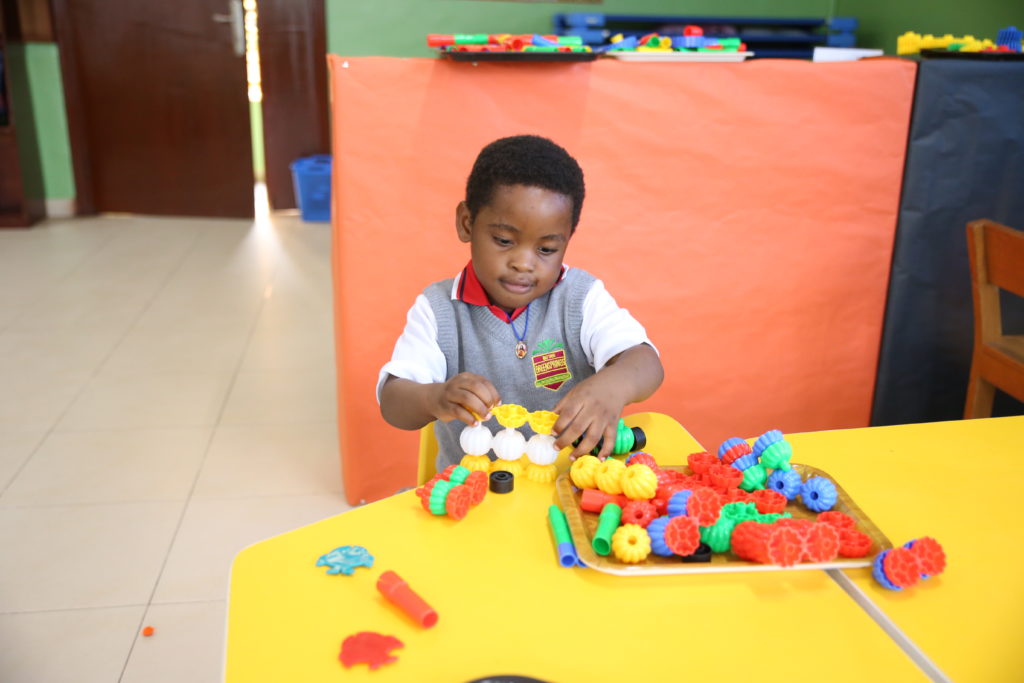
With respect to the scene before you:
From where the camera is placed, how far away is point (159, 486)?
231 centimetres

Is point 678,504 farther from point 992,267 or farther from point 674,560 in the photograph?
point 992,267

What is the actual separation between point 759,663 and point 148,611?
147 centimetres

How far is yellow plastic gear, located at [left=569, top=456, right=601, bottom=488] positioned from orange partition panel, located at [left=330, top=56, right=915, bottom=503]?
1085 mm

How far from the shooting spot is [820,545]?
846 mm

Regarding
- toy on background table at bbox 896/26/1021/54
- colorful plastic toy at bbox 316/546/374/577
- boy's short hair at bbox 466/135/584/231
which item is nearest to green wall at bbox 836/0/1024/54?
toy on background table at bbox 896/26/1021/54

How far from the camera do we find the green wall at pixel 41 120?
5.31 m

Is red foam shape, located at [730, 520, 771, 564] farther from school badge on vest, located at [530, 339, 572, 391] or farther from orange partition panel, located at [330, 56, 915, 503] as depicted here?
orange partition panel, located at [330, 56, 915, 503]

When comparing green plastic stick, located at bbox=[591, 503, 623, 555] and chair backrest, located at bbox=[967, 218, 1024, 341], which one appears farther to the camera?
chair backrest, located at bbox=[967, 218, 1024, 341]

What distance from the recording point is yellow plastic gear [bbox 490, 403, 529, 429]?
3.36ft

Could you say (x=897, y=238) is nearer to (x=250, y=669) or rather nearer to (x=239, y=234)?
(x=250, y=669)

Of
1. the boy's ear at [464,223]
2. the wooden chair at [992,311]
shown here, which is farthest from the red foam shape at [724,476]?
the wooden chair at [992,311]

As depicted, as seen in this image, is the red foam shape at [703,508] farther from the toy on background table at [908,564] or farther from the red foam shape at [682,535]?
the toy on background table at [908,564]

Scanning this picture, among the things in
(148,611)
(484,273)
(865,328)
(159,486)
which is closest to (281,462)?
(159,486)

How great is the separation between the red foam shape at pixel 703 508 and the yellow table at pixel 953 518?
14 centimetres
